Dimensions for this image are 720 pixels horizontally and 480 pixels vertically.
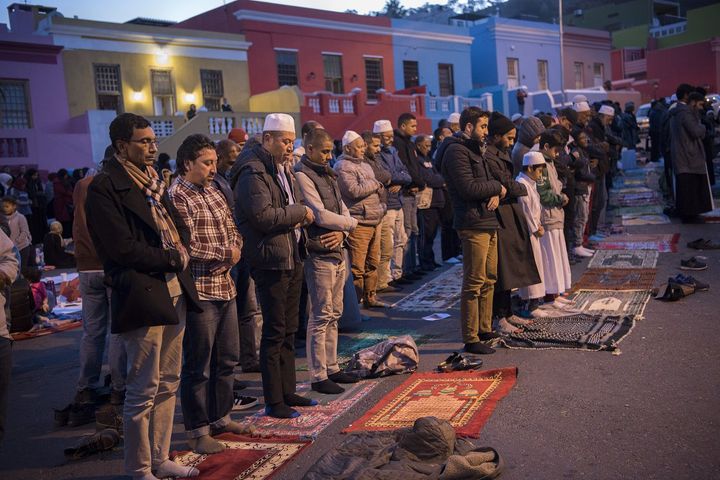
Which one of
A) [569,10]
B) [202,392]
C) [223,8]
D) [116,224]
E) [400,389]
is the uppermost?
[569,10]

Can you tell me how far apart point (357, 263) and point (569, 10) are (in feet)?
219

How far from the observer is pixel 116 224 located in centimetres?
406

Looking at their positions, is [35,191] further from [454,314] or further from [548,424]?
[548,424]

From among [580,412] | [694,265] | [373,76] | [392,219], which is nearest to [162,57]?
[373,76]

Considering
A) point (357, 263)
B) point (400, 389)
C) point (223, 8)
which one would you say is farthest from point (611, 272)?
point (223, 8)

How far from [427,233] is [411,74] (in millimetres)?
23536

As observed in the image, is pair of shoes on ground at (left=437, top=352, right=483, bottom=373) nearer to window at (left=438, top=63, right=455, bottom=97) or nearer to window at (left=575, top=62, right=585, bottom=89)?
window at (left=438, top=63, right=455, bottom=97)

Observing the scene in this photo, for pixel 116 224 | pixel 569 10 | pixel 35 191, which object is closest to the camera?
pixel 116 224

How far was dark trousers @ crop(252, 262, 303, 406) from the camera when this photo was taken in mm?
5340

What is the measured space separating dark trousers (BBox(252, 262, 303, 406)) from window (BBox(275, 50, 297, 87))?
24387mm

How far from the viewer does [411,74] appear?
33.8 metres

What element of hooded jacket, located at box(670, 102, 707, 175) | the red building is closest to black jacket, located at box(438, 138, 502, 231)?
hooded jacket, located at box(670, 102, 707, 175)

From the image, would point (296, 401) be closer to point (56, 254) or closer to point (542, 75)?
point (56, 254)

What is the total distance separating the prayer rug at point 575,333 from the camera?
667 centimetres
